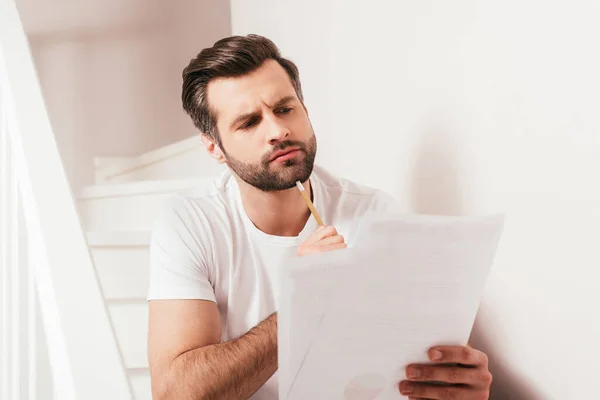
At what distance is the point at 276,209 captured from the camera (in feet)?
4.42

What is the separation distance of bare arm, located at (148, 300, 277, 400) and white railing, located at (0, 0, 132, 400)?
25 centimetres

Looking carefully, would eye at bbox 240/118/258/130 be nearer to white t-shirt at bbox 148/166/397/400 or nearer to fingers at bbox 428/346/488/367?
white t-shirt at bbox 148/166/397/400

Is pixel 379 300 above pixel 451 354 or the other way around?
above

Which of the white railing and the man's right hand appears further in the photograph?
the man's right hand

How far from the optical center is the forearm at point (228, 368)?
3.50 feet

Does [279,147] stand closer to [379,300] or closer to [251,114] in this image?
[251,114]

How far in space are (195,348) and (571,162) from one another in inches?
27.4

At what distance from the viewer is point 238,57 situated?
1.31 m

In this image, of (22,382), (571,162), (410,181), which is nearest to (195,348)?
(22,382)

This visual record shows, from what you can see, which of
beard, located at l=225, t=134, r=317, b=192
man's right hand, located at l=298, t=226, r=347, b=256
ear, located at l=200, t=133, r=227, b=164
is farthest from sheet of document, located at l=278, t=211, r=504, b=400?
ear, located at l=200, t=133, r=227, b=164

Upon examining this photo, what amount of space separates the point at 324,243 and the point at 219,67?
0.56 m

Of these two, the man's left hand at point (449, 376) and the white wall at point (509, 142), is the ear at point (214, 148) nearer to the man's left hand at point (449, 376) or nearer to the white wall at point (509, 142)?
the white wall at point (509, 142)

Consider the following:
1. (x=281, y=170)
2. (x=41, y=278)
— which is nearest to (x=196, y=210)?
(x=281, y=170)

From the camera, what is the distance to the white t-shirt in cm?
124
